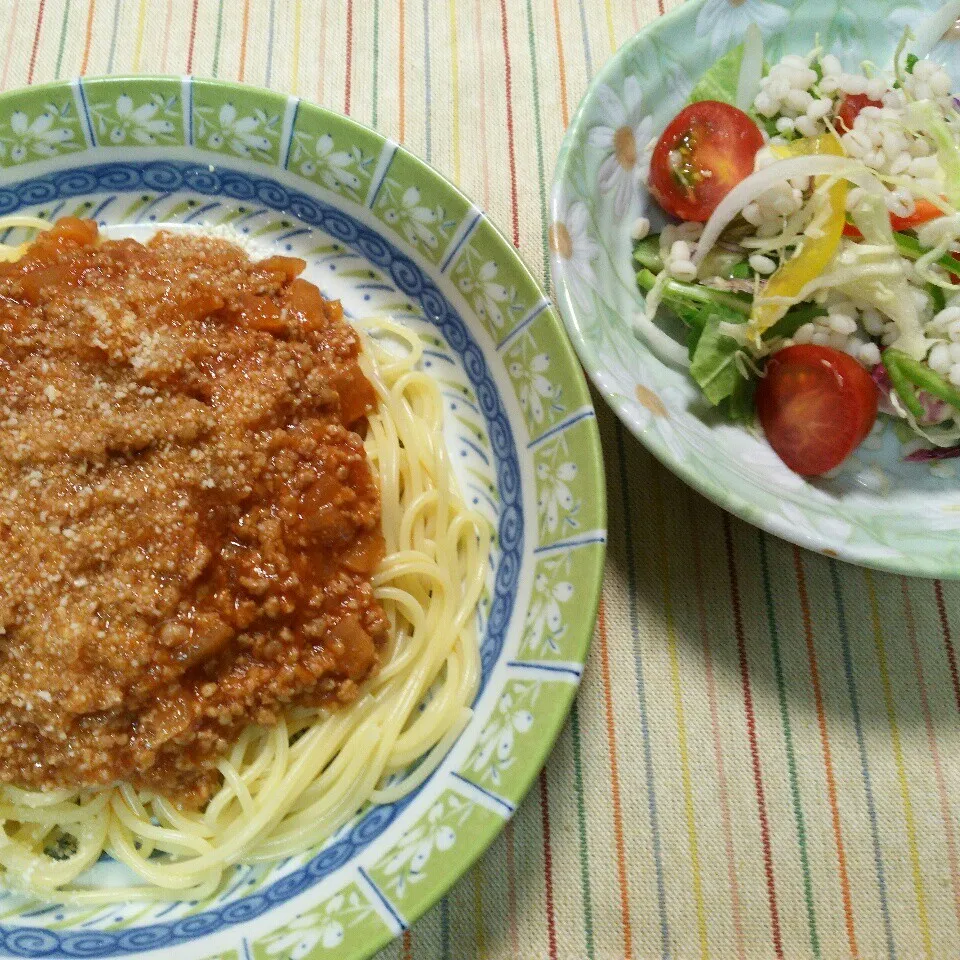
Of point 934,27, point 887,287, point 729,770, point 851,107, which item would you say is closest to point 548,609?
point 729,770

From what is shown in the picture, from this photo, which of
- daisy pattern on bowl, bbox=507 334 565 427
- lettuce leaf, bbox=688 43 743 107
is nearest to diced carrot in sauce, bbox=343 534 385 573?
daisy pattern on bowl, bbox=507 334 565 427

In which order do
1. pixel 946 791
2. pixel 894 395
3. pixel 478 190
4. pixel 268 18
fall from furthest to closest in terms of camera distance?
pixel 268 18, pixel 478 190, pixel 894 395, pixel 946 791

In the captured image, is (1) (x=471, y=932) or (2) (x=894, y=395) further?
(2) (x=894, y=395)

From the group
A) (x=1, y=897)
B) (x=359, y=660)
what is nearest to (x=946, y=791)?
(x=359, y=660)

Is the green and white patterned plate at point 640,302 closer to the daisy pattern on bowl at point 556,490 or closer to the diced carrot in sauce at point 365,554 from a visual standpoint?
the daisy pattern on bowl at point 556,490

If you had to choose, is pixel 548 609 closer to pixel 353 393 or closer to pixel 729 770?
pixel 729 770

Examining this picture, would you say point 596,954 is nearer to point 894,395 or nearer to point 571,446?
point 571,446

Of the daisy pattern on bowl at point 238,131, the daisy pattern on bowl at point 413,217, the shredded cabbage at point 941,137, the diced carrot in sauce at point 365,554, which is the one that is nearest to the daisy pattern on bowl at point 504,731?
the diced carrot in sauce at point 365,554
